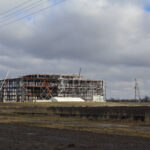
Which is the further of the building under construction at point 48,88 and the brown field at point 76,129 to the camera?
the building under construction at point 48,88

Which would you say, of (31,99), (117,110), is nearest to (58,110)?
(117,110)

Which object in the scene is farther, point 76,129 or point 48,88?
point 48,88

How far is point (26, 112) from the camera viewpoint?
55.3m

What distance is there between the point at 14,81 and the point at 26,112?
298 ft

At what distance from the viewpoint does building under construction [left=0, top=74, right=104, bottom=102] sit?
442 feet

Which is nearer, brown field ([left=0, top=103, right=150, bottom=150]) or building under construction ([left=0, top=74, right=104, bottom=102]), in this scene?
brown field ([left=0, top=103, right=150, bottom=150])

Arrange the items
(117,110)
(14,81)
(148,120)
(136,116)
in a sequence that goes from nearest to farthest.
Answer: (148,120)
(136,116)
(117,110)
(14,81)

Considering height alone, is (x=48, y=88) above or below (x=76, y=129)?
above

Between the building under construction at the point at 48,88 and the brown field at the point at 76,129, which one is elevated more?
the building under construction at the point at 48,88

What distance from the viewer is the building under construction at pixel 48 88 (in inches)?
5300

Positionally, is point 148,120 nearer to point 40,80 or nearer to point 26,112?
point 26,112

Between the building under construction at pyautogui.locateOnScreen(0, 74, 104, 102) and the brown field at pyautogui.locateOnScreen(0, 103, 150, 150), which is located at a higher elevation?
the building under construction at pyautogui.locateOnScreen(0, 74, 104, 102)

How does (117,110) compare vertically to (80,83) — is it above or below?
below

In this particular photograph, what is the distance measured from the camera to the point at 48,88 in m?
135
